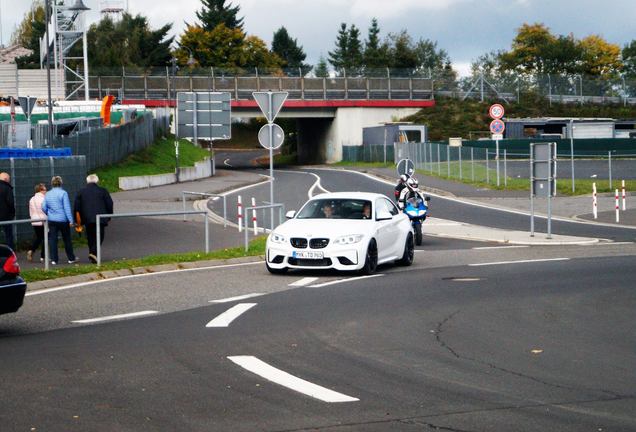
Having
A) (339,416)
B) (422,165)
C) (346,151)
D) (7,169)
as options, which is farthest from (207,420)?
(346,151)

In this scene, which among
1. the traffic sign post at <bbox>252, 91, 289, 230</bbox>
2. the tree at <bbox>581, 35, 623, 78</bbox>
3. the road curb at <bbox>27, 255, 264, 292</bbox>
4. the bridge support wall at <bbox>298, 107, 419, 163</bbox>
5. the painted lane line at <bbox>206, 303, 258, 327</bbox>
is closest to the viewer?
the painted lane line at <bbox>206, 303, 258, 327</bbox>

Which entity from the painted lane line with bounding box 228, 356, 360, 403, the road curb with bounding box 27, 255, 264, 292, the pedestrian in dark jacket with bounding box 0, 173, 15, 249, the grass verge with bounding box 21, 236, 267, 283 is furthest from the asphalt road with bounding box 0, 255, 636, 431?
the pedestrian in dark jacket with bounding box 0, 173, 15, 249

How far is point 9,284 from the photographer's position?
39.7 ft

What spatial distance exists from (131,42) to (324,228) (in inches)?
4500

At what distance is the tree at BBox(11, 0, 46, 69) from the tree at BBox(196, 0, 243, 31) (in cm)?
2010

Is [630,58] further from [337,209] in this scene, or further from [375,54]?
[337,209]

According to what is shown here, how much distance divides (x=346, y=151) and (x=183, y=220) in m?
57.8

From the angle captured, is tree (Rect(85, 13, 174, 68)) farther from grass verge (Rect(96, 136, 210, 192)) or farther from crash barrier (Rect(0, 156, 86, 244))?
crash barrier (Rect(0, 156, 86, 244))

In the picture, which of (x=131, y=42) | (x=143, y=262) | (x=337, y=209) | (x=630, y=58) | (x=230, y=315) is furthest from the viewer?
(x=630, y=58)

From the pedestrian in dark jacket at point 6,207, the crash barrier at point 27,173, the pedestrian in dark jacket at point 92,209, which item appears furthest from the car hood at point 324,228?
the crash barrier at point 27,173

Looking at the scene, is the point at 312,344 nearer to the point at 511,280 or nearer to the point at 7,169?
the point at 511,280

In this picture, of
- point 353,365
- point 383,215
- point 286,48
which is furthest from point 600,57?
point 353,365

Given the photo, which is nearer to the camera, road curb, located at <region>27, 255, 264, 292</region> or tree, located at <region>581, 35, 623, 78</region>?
road curb, located at <region>27, 255, 264, 292</region>

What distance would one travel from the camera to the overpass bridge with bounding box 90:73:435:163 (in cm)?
8650
